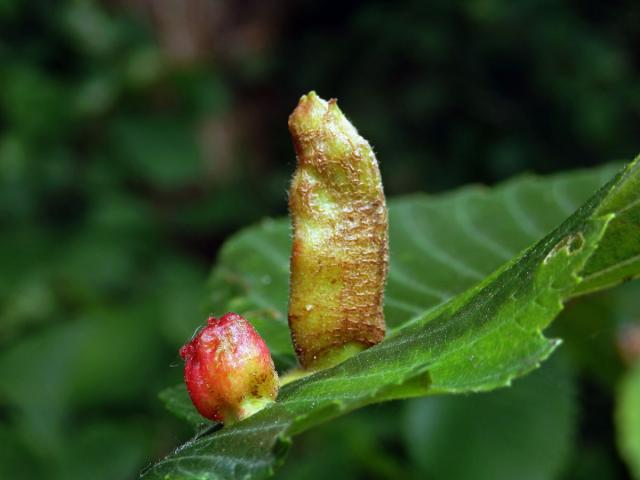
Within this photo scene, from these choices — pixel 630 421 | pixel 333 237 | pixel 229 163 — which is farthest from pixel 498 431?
pixel 229 163

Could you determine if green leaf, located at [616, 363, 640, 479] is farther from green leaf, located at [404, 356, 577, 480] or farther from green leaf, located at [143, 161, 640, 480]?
green leaf, located at [143, 161, 640, 480]

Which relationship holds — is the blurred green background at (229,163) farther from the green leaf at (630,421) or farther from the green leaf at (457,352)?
the green leaf at (457,352)

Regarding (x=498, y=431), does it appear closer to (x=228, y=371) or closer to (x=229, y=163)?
(x=228, y=371)

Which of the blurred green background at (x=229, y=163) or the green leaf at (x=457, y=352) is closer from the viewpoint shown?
the green leaf at (x=457, y=352)

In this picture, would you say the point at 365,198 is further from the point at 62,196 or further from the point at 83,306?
the point at 62,196

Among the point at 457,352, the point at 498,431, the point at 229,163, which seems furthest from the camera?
the point at 229,163

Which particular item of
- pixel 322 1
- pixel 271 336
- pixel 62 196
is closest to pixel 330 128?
pixel 271 336

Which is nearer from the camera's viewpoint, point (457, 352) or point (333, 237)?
point (457, 352)

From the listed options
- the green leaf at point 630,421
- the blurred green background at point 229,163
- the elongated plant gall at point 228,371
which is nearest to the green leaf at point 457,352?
the elongated plant gall at point 228,371
